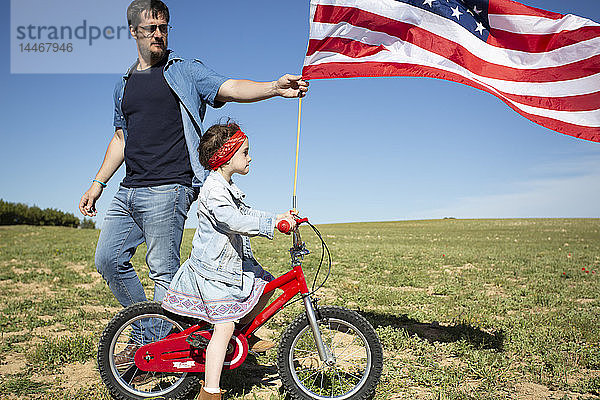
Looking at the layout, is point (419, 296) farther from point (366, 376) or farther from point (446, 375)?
point (366, 376)

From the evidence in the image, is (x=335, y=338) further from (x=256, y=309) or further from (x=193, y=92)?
(x=193, y=92)

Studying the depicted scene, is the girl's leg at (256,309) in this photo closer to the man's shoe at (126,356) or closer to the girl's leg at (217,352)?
the girl's leg at (217,352)

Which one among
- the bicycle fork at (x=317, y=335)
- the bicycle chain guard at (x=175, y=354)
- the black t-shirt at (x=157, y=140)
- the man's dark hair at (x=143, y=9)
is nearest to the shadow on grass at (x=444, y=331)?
the bicycle fork at (x=317, y=335)

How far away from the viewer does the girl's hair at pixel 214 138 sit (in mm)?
3728

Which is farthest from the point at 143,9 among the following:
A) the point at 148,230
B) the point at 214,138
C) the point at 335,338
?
the point at 335,338

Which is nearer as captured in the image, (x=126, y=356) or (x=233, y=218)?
(x=233, y=218)

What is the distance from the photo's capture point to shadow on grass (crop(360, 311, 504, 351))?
18.8 feet

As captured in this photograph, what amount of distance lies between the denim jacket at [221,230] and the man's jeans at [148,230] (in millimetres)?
374

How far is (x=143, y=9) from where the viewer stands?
160 inches

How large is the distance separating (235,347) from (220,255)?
789 mm

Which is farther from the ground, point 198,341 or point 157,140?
point 157,140

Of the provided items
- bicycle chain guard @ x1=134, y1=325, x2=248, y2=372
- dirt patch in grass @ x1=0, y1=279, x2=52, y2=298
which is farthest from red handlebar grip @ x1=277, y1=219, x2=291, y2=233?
dirt patch in grass @ x1=0, y1=279, x2=52, y2=298

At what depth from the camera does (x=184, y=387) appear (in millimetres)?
3988

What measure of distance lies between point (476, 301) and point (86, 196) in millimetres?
6523
